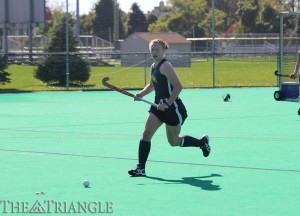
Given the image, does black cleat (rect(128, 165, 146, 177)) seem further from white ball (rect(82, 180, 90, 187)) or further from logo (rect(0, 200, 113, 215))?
logo (rect(0, 200, 113, 215))

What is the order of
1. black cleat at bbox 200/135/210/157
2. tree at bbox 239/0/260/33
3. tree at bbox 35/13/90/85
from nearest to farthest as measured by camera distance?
black cleat at bbox 200/135/210/157 < tree at bbox 35/13/90/85 < tree at bbox 239/0/260/33

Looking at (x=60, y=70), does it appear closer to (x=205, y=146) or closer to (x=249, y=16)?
(x=205, y=146)

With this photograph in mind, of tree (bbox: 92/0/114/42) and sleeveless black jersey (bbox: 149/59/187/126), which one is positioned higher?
tree (bbox: 92/0/114/42)

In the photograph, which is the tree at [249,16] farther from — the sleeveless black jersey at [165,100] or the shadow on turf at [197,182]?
the shadow on turf at [197,182]

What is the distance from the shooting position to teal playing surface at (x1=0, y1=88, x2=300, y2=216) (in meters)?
8.84

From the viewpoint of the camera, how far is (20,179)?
34.6ft

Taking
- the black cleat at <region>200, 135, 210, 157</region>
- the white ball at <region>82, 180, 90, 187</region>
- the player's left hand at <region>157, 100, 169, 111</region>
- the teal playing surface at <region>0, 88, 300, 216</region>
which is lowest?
the teal playing surface at <region>0, 88, 300, 216</region>

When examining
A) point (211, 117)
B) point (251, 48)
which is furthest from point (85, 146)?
point (251, 48)

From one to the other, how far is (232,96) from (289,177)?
1735 cm

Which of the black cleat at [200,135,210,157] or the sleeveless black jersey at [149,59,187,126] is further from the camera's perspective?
the black cleat at [200,135,210,157]

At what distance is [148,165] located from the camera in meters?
11.8

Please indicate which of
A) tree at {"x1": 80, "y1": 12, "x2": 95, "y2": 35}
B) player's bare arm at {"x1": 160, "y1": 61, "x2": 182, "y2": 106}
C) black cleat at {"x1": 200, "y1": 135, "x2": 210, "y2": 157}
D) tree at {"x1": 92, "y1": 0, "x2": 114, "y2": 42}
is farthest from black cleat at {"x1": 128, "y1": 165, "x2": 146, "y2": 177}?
tree at {"x1": 80, "y1": 12, "x2": 95, "y2": 35}

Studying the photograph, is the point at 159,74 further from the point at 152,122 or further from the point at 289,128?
the point at 289,128

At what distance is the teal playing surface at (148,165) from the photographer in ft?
29.0
